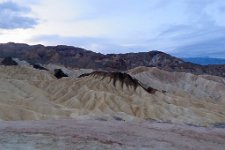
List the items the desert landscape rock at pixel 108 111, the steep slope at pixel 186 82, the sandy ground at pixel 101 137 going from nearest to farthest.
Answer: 1. the sandy ground at pixel 101 137
2. the desert landscape rock at pixel 108 111
3. the steep slope at pixel 186 82

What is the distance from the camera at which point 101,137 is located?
2278 cm

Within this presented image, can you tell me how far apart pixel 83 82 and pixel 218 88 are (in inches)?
2312

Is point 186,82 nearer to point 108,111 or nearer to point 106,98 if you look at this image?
point 106,98

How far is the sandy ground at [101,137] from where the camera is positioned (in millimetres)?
20719

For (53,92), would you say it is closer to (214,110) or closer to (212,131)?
(214,110)

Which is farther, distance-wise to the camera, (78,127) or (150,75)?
(150,75)

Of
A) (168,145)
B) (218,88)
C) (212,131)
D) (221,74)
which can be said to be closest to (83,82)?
(218,88)

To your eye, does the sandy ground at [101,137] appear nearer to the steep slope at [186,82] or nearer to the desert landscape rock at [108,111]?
the desert landscape rock at [108,111]

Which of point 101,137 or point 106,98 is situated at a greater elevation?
point 101,137

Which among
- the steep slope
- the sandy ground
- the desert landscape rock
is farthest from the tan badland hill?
the sandy ground

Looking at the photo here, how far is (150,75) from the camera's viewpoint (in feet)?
475

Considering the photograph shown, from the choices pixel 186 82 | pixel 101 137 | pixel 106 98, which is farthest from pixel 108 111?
pixel 186 82

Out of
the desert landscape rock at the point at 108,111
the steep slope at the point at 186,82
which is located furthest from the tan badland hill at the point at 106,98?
the steep slope at the point at 186,82

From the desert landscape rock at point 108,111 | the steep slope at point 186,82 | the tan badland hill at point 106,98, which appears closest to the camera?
the desert landscape rock at point 108,111
